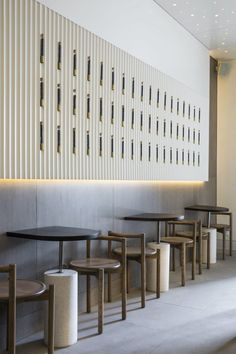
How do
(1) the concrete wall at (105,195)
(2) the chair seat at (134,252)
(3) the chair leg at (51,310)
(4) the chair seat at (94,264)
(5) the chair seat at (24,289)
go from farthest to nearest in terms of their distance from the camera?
(2) the chair seat at (134,252)
(4) the chair seat at (94,264)
(1) the concrete wall at (105,195)
(3) the chair leg at (51,310)
(5) the chair seat at (24,289)

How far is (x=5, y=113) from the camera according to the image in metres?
3.28

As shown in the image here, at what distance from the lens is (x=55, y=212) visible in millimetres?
3984

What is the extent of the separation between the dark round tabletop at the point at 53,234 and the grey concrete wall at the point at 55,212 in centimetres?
11

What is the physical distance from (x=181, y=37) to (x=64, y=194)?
3617 mm

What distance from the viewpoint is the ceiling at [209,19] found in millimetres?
5703

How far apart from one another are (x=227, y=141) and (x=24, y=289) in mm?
6188

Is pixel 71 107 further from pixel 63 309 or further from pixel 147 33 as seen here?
pixel 147 33

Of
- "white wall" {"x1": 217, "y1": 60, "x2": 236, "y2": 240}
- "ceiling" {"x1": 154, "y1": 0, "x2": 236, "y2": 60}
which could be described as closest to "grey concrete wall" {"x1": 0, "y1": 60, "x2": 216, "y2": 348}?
"ceiling" {"x1": 154, "y1": 0, "x2": 236, "y2": 60}

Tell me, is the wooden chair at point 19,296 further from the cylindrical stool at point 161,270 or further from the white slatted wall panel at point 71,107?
the cylindrical stool at point 161,270

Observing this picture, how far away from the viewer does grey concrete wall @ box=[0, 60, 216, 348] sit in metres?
3.48

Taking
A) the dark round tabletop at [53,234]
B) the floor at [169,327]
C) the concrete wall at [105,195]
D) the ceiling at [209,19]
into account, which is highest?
the ceiling at [209,19]

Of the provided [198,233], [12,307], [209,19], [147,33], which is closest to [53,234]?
[12,307]

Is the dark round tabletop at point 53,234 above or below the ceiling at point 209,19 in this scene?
below

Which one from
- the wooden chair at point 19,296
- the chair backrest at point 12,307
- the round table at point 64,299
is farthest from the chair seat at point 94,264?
the chair backrest at point 12,307
